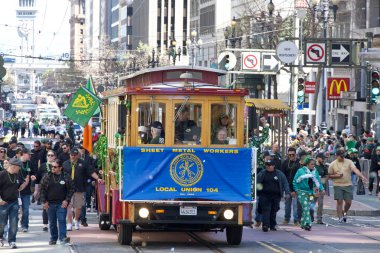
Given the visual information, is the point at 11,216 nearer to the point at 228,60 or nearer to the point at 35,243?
the point at 35,243

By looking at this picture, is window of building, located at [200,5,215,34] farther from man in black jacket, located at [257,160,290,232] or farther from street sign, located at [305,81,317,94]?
man in black jacket, located at [257,160,290,232]

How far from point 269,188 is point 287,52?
2102cm

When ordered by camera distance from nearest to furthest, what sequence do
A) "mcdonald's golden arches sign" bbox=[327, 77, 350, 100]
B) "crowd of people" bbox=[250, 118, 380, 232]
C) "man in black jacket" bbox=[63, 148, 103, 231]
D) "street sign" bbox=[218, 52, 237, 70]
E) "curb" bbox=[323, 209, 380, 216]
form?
1. "man in black jacket" bbox=[63, 148, 103, 231]
2. "crowd of people" bbox=[250, 118, 380, 232]
3. "curb" bbox=[323, 209, 380, 216]
4. "street sign" bbox=[218, 52, 237, 70]
5. "mcdonald's golden arches sign" bbox=[327, 77, 350, 100]

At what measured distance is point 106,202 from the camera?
24141 millimetres

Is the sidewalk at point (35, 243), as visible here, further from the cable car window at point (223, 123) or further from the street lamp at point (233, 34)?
the street lamp at point (233, 34)

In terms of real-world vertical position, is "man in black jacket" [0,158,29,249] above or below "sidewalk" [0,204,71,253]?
above

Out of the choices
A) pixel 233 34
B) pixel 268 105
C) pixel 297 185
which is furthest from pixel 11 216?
pixel 233 34

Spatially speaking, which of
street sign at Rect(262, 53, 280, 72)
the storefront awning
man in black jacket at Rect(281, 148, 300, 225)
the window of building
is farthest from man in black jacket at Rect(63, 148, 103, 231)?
the window of building

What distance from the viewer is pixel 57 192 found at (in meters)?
21.3

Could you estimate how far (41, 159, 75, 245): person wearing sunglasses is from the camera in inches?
839

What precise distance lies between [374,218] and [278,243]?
8.56m

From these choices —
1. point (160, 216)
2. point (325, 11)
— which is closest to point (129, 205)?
point (160, 216)

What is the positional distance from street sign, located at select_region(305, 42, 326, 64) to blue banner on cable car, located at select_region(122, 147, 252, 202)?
76.2 feet

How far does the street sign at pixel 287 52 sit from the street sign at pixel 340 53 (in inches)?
83.0
